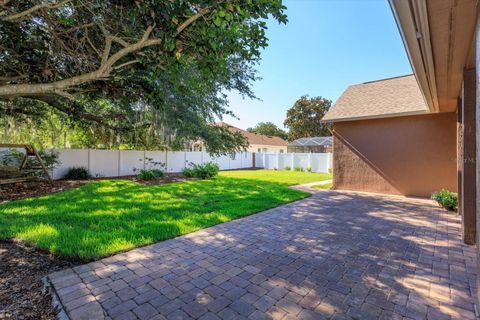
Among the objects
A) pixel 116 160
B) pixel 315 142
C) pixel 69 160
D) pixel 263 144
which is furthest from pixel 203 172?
pixel 263 144

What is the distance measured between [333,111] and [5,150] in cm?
1264

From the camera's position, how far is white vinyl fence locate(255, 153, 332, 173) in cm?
1662

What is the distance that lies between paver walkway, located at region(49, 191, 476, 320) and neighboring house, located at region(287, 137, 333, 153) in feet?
68.6

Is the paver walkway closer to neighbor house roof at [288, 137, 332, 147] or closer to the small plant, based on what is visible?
the small plant

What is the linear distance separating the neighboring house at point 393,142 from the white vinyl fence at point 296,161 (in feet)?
23.2

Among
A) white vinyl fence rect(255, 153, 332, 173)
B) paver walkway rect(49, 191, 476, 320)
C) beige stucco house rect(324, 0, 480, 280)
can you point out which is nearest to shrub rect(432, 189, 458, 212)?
beige stucco house rect(324, 0, 480, 280)

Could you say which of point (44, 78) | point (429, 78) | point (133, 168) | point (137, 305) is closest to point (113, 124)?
point (133, 168)

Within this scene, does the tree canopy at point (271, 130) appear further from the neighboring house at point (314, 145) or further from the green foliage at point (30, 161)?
the green foliage at point (30, 161)

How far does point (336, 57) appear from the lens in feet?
30.8

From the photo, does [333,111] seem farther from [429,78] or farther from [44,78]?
[44,78]

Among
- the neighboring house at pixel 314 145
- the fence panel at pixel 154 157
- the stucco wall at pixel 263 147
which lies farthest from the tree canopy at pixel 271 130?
the fence panel at pixel 154 157

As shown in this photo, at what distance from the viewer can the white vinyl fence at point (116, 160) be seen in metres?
10.6

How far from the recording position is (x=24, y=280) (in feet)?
8.71

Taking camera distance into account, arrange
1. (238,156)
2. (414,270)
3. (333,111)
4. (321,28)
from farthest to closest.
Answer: (238,156)
(333,111)
(321,28)
(414,270)
